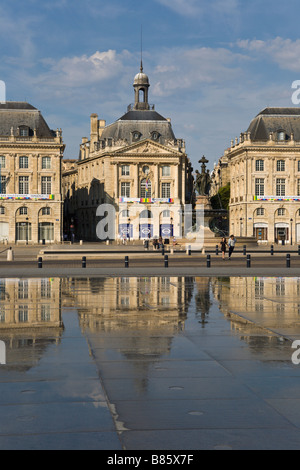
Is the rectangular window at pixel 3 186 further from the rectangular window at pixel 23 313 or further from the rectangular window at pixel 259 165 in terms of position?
the rectangular window at pixel 23 313

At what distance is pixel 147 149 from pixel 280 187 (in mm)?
23523

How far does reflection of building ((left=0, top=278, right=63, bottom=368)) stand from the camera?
12.3m

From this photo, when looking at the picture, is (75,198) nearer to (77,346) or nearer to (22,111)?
(22,111)

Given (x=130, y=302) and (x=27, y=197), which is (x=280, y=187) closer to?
(x=27, y=197)

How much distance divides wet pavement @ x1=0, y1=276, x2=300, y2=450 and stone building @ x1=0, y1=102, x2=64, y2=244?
8434cm

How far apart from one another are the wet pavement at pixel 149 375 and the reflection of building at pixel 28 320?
4 centimetres

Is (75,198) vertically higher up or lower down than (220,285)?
higher up

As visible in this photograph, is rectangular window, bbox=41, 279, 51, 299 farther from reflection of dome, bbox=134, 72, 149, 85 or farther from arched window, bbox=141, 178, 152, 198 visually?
reflection of dome, bbox=134, 72, 149, 85

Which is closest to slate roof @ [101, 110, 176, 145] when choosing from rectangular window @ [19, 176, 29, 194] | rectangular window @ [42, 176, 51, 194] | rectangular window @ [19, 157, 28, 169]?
rectangular window @ [42, 176, 51, 194]

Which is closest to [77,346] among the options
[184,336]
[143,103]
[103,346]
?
[103,346]

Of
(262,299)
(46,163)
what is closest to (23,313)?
(262,299)

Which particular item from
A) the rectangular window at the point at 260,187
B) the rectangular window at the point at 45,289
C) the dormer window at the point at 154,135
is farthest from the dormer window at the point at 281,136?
the rectangular window at the point at 45,289
